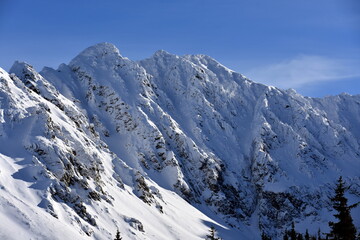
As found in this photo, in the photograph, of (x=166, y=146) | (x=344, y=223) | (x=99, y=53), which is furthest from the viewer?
(x=99, y=53)

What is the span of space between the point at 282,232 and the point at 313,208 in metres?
16.6

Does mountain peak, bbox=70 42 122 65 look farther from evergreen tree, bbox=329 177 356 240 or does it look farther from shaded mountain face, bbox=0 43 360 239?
evergreen tree, bbox=329 177 356 240

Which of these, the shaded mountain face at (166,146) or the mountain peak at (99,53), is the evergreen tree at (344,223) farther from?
the mountain peak at (99,53)

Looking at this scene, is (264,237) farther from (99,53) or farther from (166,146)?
(99,53)

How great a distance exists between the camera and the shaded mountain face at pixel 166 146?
75.1 metres

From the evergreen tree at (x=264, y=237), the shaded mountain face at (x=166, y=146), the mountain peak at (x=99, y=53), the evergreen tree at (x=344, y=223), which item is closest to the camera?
the evergreen tree at (x=344, y=223)

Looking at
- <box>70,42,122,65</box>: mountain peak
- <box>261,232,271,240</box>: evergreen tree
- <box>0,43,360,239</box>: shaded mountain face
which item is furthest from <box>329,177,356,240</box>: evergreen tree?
<box>70,42,122,65</box>: mountain peak

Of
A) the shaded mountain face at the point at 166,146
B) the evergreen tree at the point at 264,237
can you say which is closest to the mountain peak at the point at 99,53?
the shaded mountain face at the point at 166,146

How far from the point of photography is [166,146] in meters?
130

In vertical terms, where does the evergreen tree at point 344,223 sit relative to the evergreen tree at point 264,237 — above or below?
below

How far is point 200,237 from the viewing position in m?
93.9

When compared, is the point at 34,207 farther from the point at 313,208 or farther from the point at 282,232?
the point at 313,208


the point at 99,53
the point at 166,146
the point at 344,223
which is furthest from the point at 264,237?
the point at 99,53

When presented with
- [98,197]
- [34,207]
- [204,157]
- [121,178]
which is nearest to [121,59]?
[204,157]
